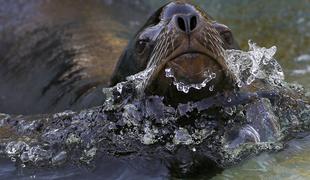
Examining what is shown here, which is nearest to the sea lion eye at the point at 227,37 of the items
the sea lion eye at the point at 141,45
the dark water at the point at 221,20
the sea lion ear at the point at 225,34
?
the sea lion ear at the point at 225,34

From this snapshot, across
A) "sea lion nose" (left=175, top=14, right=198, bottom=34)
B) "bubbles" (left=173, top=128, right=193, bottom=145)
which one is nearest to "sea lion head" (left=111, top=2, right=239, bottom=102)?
"sea lion nose" (left=175, top=14, right=198, bottom=34)

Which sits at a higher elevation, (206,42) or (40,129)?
(206,42)

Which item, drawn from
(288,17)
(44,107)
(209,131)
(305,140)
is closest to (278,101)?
(305,140)

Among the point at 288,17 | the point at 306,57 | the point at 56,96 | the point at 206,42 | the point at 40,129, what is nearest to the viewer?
the point at 206,42

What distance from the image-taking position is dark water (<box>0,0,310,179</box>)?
373cm

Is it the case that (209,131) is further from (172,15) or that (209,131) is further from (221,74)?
(172,15)

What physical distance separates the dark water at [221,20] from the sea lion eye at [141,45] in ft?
1.91

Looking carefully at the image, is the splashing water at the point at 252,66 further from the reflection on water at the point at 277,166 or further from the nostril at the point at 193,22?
the reflection on water at the point at 277,166

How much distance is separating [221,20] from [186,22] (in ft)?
13.2

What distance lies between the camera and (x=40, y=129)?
4.22 metres

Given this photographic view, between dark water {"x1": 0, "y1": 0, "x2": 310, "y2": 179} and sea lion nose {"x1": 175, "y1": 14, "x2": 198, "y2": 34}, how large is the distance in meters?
0.67

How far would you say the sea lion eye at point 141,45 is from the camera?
3.99 metres

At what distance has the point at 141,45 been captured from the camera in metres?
4.02

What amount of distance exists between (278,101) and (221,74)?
28.6 inches
